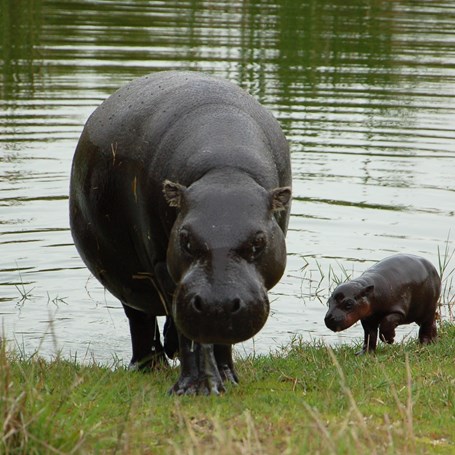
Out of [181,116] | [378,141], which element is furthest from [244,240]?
[378,141]

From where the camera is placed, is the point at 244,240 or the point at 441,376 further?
the point at 441,376

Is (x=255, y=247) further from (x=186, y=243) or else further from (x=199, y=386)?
(x=199, y=386)

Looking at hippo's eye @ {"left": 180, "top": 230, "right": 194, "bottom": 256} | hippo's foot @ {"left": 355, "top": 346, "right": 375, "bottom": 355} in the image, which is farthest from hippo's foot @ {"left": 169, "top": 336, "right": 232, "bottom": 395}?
hippo's foot @ {"left": 355, "top": 346, "right": 375, "bottom": 355}

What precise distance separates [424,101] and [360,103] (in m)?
1.07

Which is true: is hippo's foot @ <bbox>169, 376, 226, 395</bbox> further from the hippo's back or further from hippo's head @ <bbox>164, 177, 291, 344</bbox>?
the hippo's back

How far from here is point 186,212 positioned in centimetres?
549

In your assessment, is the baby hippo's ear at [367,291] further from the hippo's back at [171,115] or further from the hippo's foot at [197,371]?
the hippo's foot at [197,371]

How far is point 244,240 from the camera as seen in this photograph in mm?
5273

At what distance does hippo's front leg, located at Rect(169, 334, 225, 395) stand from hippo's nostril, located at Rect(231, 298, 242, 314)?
2.75 feet

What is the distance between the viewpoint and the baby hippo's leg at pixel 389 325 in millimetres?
7559

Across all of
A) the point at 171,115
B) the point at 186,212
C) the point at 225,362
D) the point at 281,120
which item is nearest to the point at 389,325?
the point at 225,362

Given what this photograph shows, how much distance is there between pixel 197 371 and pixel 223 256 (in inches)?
36.2

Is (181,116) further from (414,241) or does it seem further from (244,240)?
(414,241)

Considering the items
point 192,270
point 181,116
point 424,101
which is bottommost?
point 424,101
